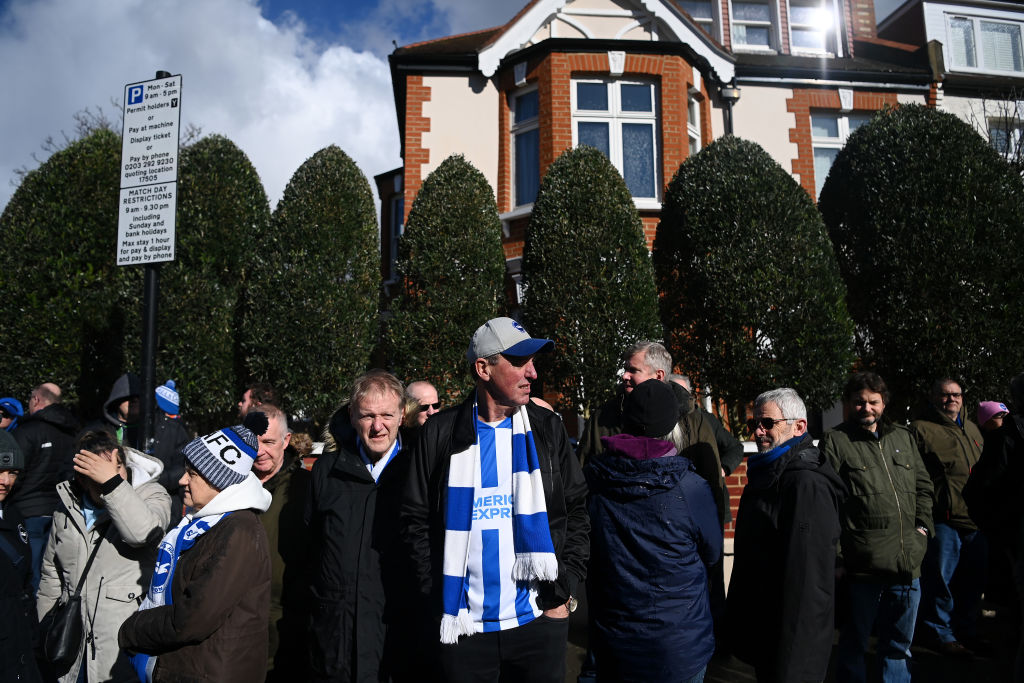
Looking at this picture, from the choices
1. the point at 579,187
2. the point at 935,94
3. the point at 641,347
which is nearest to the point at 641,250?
the point at 579,187

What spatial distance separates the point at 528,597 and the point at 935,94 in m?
14.7

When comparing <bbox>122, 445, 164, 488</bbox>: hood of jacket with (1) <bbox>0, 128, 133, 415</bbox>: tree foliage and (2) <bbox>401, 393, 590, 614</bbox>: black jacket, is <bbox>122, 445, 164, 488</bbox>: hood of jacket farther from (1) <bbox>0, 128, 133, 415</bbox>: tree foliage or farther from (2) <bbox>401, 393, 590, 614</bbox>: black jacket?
(1) <bbox>0, 128, 133, 415</bbox>: tree foliage

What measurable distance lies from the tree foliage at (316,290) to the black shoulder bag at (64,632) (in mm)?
5346

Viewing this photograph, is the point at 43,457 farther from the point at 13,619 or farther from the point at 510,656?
the point at 510,656

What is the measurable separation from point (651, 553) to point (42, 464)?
4916 mm

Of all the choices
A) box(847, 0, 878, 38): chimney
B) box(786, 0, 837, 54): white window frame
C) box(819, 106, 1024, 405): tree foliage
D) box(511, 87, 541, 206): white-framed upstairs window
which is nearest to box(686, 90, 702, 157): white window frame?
box(511, 87, 541, 206): white-framed upstairs window

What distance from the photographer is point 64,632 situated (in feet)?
9.62

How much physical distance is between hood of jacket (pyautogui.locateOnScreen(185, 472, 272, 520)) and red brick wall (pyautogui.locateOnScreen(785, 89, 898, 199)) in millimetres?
12184

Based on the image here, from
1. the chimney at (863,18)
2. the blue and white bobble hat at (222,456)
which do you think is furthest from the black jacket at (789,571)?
the chimney at (863,18)

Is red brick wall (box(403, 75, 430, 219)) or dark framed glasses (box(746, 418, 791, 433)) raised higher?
red brick wall (box(403, 75, 430, 219))

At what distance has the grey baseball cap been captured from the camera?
2820 millimetres

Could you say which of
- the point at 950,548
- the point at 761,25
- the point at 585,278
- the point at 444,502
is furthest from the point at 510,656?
the point at 761,25

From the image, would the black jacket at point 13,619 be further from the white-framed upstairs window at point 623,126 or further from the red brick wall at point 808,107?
the red brick wall at point 808,107

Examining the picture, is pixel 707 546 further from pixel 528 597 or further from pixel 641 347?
pixel 641 347
